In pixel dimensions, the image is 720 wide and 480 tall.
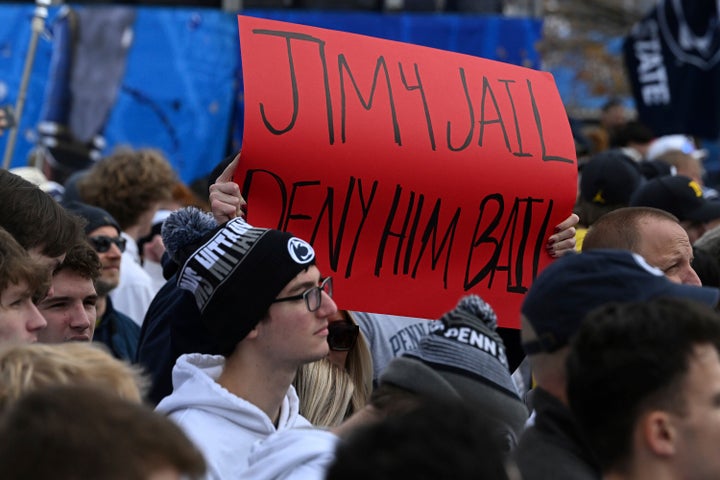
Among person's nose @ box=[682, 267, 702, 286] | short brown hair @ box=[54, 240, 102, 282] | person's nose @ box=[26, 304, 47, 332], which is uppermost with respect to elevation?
person's nose @ box=[26, 304, 47, 332]

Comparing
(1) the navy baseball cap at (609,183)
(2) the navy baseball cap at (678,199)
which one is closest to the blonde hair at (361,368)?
(2) the navy baseball cap at (678,199)

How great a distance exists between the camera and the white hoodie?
3.28 meters

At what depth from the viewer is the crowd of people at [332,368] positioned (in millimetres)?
1795

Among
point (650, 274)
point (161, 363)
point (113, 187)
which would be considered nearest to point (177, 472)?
point (650, 274)

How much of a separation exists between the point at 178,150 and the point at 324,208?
752cm

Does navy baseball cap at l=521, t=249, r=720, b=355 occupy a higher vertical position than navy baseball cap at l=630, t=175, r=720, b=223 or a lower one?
higher

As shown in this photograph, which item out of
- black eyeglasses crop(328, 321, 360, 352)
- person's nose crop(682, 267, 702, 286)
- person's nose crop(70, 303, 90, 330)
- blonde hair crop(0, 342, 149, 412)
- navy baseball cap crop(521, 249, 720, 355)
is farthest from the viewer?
person's nose crop(70, 303, 90, 330)

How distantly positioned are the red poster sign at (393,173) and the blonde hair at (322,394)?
34 cm

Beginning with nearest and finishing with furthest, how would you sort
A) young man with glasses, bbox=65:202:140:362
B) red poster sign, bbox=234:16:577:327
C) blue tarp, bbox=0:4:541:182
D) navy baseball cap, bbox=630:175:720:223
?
red poster sign, bbox=234:16:577:327, young man with glasses, bbox=65:202:140:362, navy baseball cap, bbox=630:175:720:223, blue tarp, bbox=0:4:541:182

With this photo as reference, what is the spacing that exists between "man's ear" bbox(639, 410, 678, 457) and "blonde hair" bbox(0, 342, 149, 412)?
3.28ft

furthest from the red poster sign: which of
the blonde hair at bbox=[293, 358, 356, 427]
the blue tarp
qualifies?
the blue tarp

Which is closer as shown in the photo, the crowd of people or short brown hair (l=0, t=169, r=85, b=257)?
the crowd of people

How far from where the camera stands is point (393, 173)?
4.04 metres

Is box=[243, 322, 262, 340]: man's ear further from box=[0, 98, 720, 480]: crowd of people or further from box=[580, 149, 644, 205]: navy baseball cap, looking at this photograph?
box=[580, 149, 644, 205]: navy baseball cap
